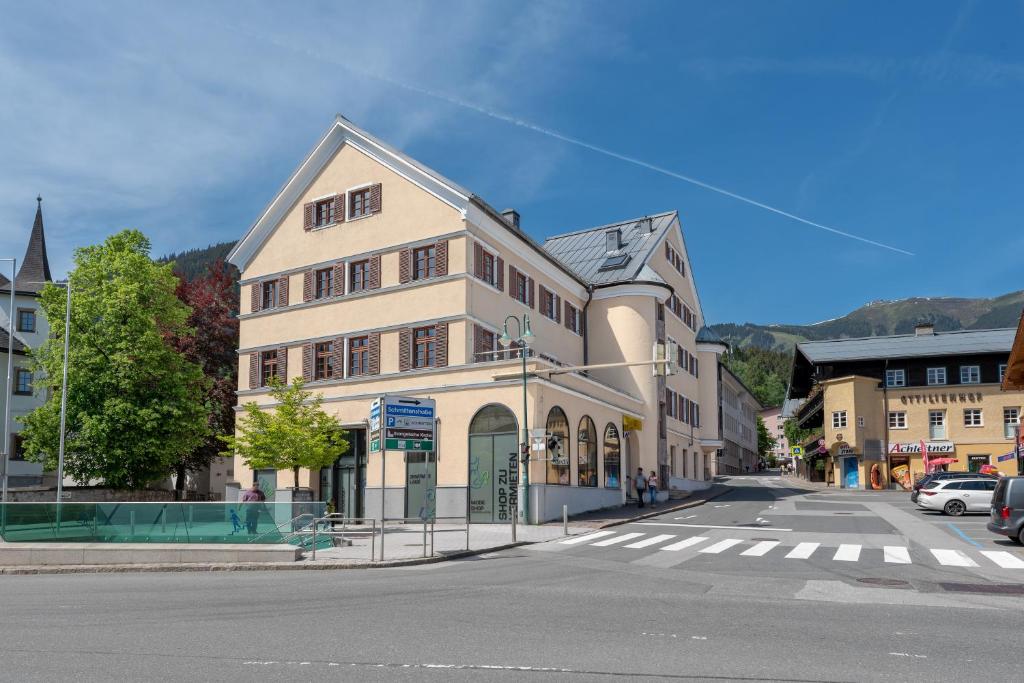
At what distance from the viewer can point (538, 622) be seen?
10883mm

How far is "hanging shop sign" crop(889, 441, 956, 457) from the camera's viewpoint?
58.5 m

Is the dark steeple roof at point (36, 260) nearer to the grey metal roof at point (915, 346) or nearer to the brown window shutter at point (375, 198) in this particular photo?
the brown window shutter at point (375, 198)

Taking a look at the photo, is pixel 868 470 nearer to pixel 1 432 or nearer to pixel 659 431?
pixel 659 431

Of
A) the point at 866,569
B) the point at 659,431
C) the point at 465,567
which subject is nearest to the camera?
the point at 866,569

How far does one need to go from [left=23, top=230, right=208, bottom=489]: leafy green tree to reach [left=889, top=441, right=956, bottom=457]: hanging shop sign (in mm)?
44096

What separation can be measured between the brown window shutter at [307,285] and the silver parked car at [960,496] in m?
26.5

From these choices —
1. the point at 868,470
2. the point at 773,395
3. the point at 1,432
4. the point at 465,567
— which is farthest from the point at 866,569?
the point at 773,395

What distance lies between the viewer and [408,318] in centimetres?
3525

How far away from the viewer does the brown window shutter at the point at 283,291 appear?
39.8 metres

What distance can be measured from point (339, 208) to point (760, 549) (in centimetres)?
2437

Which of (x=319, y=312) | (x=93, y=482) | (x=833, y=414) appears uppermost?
(x=319, y=312)

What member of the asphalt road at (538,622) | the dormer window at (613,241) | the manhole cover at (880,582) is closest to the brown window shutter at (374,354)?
the asphalt road at (538,622)

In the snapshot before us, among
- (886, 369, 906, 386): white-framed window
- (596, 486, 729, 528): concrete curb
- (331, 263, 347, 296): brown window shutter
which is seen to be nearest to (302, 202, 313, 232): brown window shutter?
(331, 263, 347, 296): brown window shutter

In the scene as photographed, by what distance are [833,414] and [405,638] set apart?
5745 centimetres
